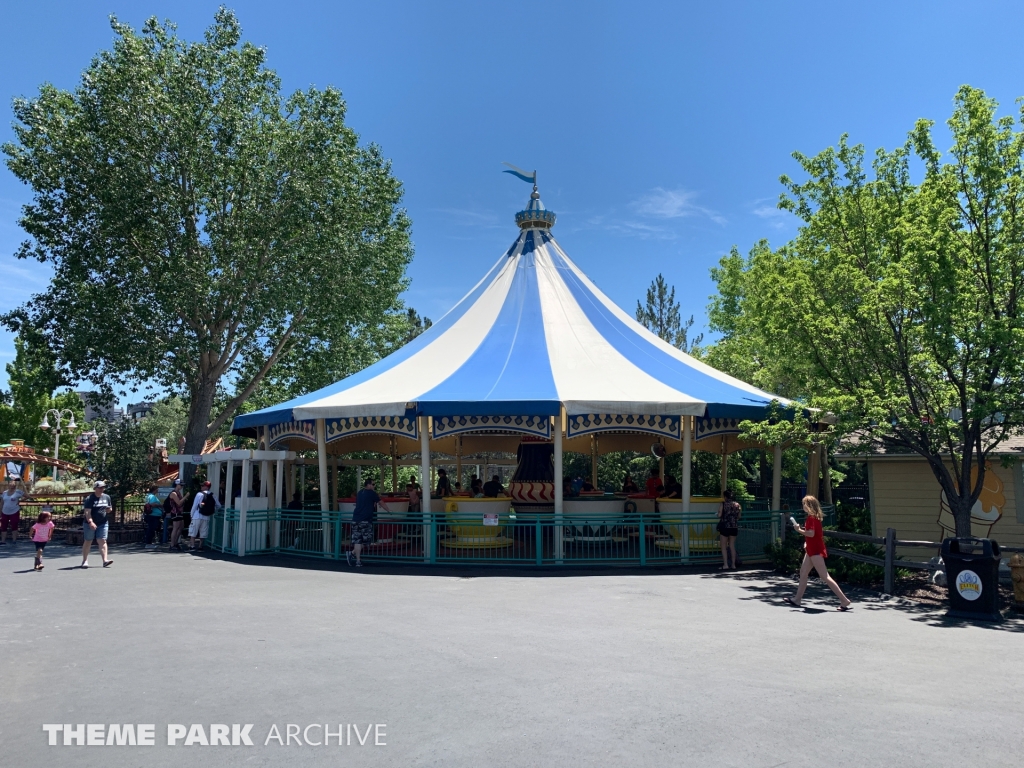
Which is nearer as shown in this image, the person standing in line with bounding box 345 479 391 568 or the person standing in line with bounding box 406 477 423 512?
the person standing in line with bounding box 345 479 391 568

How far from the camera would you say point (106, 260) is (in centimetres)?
2014

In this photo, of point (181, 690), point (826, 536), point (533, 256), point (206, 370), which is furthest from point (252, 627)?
point (206, 370)

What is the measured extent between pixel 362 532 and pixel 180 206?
12031 millimetres

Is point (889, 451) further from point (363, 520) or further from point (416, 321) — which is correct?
point (416, 321)

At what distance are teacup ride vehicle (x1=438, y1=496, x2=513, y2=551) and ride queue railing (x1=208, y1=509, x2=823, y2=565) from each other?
0.06ft

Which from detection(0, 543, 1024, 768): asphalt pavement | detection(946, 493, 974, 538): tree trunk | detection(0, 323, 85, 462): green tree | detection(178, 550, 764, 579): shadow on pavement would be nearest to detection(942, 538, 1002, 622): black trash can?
detection(0, 543, 1024, 768): asphalt pavement

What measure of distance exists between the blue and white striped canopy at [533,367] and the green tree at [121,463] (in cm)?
576

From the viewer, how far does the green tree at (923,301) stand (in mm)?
9852

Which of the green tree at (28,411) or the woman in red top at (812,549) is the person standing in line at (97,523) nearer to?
the woman in red top at (812,549)

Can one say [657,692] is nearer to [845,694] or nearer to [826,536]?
[845,694]

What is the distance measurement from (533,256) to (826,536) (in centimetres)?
1020

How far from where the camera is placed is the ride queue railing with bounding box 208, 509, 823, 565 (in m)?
12.5

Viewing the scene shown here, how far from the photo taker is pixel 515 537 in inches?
518

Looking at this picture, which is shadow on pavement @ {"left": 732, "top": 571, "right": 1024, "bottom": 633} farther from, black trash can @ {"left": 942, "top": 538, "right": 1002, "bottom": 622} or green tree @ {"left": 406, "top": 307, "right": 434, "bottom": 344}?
green tree @ {"left": 406, "top": 307, "right": 434, "bottom": 344}
